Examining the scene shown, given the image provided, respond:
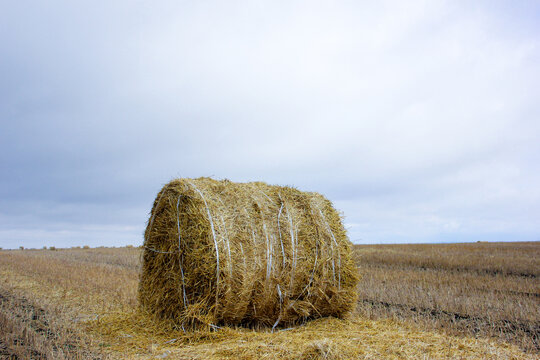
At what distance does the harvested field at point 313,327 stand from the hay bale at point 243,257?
13.5 inches

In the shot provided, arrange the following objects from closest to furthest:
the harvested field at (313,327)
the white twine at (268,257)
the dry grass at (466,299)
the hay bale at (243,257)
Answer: the harvested field at (313,327)
the hay bale at (243,257)
the white twine at (268,257)
the dry grass at (466,299)

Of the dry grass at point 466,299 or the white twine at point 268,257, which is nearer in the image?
the white twine at point 268,257

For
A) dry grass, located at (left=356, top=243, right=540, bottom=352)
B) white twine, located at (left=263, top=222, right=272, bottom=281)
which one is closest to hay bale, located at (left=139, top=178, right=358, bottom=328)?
white twine, located at (left=263, top=222, right=272, bottom=281)

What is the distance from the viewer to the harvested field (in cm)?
511

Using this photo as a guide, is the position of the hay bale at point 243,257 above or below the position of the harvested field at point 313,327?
above

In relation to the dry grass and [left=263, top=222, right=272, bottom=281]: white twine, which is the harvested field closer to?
the dry grass

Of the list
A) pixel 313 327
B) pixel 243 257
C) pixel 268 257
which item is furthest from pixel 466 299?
pixel 243 257

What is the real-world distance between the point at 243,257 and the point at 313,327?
5.99ft

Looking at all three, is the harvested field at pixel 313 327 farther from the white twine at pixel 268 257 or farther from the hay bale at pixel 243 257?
the white twine at pixel 268 257

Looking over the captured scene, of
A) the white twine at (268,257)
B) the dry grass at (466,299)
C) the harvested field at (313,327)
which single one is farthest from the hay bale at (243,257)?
the dry grass at (466,299)

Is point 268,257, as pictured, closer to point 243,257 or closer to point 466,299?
point 243,257

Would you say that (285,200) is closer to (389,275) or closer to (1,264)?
(389,275)

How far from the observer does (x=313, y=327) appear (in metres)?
6.85

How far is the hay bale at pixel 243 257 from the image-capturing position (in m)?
6.16
